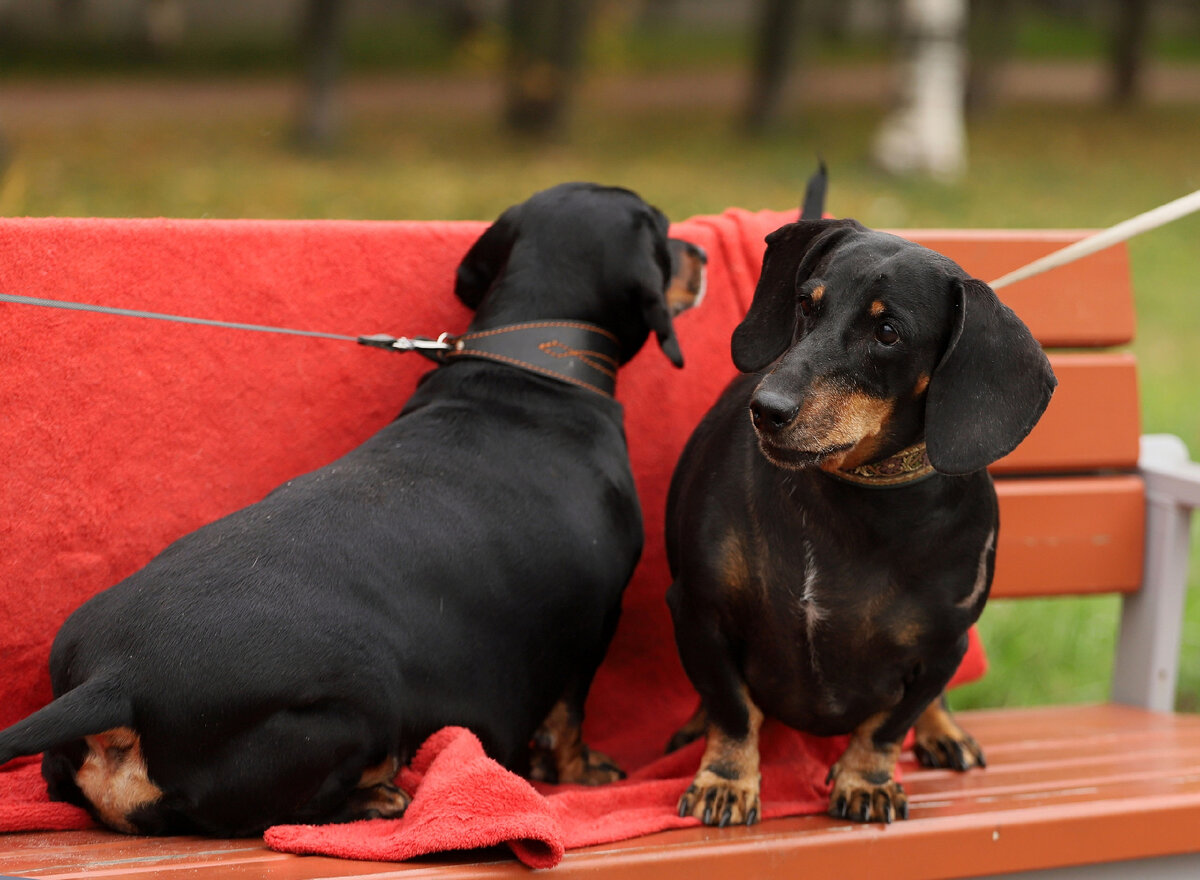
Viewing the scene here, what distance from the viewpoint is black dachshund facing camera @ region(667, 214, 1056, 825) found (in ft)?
7.40

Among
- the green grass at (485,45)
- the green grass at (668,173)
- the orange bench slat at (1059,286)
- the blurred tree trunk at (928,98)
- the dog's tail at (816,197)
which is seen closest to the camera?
the dog's tail at (816,197)

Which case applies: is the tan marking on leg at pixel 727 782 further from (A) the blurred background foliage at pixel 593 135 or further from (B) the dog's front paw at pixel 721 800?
(A) the blurred background foliage at pixel 593 135

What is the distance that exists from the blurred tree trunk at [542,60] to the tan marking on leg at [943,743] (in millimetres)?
10696

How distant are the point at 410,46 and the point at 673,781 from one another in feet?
69.6

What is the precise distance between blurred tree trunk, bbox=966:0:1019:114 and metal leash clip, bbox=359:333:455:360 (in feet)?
53.8

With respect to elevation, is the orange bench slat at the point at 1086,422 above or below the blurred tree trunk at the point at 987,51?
below

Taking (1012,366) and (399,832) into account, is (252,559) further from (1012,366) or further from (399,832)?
(1012,366)

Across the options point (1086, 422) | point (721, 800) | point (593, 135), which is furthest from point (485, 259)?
point (593, 135)

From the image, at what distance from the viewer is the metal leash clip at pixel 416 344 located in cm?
300

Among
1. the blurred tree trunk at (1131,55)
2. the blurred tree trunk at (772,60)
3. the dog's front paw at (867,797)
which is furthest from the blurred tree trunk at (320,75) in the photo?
the blurred tree trunk at (1131,55)

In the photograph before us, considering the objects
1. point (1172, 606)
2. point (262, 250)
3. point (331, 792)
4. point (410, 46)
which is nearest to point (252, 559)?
point (331, 792)

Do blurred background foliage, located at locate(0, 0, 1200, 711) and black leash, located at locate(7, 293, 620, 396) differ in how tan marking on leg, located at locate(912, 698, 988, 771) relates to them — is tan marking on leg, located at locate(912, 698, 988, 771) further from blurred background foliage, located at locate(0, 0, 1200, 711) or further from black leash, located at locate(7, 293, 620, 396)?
blurred background foliage, located at locate(0, 0, 1200, 711)

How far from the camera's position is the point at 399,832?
2.27m

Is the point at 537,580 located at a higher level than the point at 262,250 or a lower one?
lower
